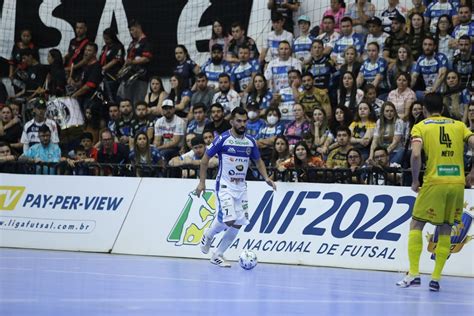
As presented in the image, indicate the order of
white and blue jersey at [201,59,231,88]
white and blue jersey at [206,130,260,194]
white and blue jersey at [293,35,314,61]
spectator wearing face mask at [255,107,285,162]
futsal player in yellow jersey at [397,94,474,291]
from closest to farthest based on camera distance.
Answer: futsal player in yellow jersey at [397,94,474,291] < white and blue jersey at [206,130,260,194] < spectator wearing face mask at [255,107,285,162] < white and blue jersey at [293,35,314,61] < white and blue jersey at [201,59,231,88]

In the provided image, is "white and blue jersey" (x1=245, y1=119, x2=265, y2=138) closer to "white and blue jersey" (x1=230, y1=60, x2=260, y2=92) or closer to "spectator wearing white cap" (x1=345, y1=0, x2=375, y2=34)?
"white and blue jersey" (x1=230, y1=60, x2=260, y2=92)

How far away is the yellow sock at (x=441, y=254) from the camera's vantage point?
43.8 ft

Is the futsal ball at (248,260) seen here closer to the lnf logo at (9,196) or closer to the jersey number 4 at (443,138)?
the jersey number 4 at (443,138)

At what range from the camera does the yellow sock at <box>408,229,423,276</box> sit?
13.4m

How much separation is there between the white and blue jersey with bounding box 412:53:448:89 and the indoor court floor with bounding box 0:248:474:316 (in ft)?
16.1

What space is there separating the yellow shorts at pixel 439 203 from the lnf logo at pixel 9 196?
8.77 m

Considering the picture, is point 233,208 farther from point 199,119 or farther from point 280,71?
point 280,71

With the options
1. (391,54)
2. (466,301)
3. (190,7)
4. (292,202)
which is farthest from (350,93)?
(466,301)

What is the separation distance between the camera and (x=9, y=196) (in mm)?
19562

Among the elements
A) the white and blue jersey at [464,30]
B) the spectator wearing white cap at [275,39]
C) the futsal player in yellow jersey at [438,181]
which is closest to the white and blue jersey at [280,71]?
the spectator wearing white cap at [275,39]

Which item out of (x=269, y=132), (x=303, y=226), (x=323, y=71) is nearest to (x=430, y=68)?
(x=323, y=71)

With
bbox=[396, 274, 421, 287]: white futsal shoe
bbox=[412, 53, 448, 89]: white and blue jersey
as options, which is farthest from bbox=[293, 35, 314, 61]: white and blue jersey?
bbox=[396, 274, 421, 287]: white futsal shoe

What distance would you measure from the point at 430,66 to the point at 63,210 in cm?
729

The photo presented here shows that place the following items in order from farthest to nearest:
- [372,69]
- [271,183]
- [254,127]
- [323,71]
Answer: [323,71]
[254,127]
[372,69]
[271,183]
